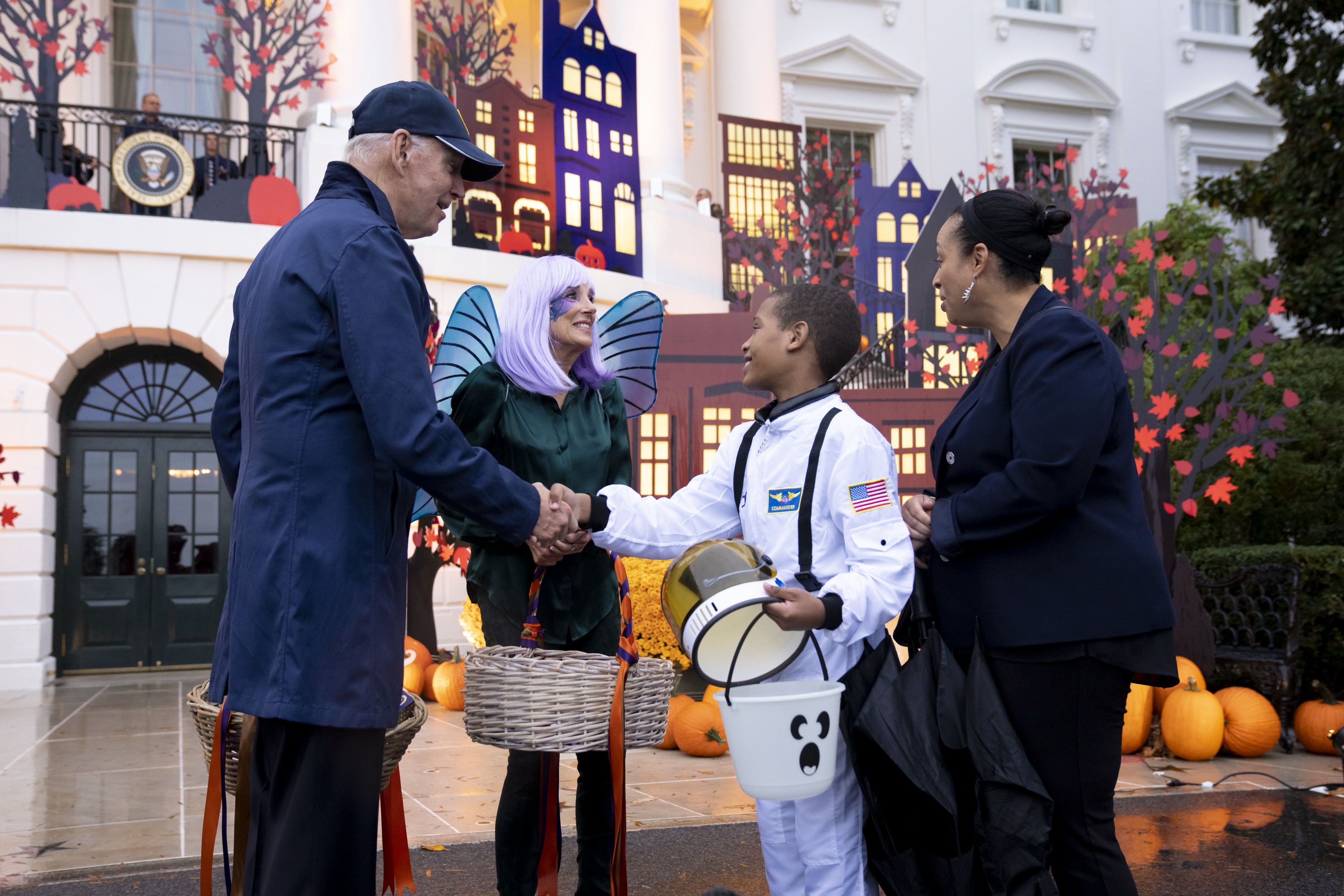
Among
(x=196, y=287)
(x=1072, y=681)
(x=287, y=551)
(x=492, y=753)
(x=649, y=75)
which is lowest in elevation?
(x=492, y=753)

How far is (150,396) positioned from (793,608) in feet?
36.0

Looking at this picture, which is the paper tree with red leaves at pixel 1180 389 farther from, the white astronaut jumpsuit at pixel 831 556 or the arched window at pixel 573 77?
the arched window at pixel 573 77

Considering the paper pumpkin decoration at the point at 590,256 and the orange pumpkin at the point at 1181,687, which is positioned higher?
the paper pumpkin decoration at the point at 590,256

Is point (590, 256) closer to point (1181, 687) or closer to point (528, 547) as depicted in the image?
point (1181, 687)

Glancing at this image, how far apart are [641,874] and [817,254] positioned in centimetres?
1139

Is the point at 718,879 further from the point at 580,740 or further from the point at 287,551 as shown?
the point at 287,551

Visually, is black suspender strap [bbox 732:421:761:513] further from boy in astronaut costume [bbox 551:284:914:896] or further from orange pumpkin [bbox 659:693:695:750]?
orange pumpkin [bbox 659:693:695:750]

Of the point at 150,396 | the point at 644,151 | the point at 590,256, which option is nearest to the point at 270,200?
the point at 150,396

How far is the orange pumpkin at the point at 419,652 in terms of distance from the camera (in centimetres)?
821

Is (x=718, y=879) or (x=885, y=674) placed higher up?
(x=885, y=674)

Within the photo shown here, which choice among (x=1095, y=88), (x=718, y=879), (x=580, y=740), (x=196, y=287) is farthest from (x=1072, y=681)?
(x=1095, y=88)

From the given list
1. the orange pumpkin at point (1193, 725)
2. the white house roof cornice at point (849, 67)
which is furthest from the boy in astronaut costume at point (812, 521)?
the white house roof cornice at point (849, 67)

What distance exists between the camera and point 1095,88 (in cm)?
1959

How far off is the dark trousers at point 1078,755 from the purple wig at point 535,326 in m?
1.55
